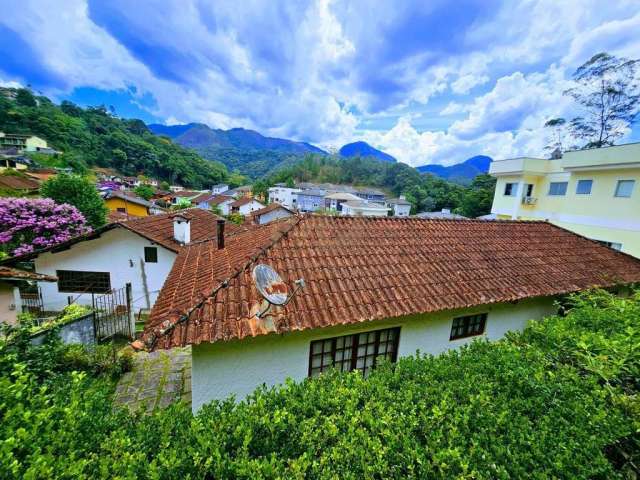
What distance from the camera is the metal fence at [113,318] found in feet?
30.4

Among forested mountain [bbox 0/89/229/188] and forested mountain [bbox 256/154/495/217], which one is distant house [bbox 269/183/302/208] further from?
forested mountain [bbox 0/89/229/188]

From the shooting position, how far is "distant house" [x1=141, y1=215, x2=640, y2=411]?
15.8 feet

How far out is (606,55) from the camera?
21.2 metres

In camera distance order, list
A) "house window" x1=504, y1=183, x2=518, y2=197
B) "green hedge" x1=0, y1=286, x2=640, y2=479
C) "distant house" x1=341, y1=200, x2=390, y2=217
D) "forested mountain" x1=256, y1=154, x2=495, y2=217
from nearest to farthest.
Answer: "green hedge" x1=0, y1=286, x2=640, y2=479, "house window" x1=504, y1=183, x2=518, y2=197, "distant house" x1=341, y1=200, x2=390, y2=217, "forested mountain" x1=256, y1=154, x2=495, y2=217

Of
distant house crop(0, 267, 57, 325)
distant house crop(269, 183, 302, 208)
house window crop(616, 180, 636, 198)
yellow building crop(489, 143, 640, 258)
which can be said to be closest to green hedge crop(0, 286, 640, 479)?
distant house crop(0, 267, 57, 325)

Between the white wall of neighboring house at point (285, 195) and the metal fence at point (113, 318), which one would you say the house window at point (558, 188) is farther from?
the white wall of neighboring house at point (285, 195)

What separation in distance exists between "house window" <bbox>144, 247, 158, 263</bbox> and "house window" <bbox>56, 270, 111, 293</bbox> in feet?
6.65

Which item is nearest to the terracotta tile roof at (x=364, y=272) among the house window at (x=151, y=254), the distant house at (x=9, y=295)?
the distant house at (x=9, y=295)

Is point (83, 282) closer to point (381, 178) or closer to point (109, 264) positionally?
point (109, 264)

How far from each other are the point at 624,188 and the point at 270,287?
21.7 metres

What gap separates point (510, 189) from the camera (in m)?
24.4

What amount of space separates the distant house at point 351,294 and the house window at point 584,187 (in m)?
10.8

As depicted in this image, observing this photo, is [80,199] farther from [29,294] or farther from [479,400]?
[479,400]

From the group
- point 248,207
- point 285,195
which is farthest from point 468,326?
point 285,195
